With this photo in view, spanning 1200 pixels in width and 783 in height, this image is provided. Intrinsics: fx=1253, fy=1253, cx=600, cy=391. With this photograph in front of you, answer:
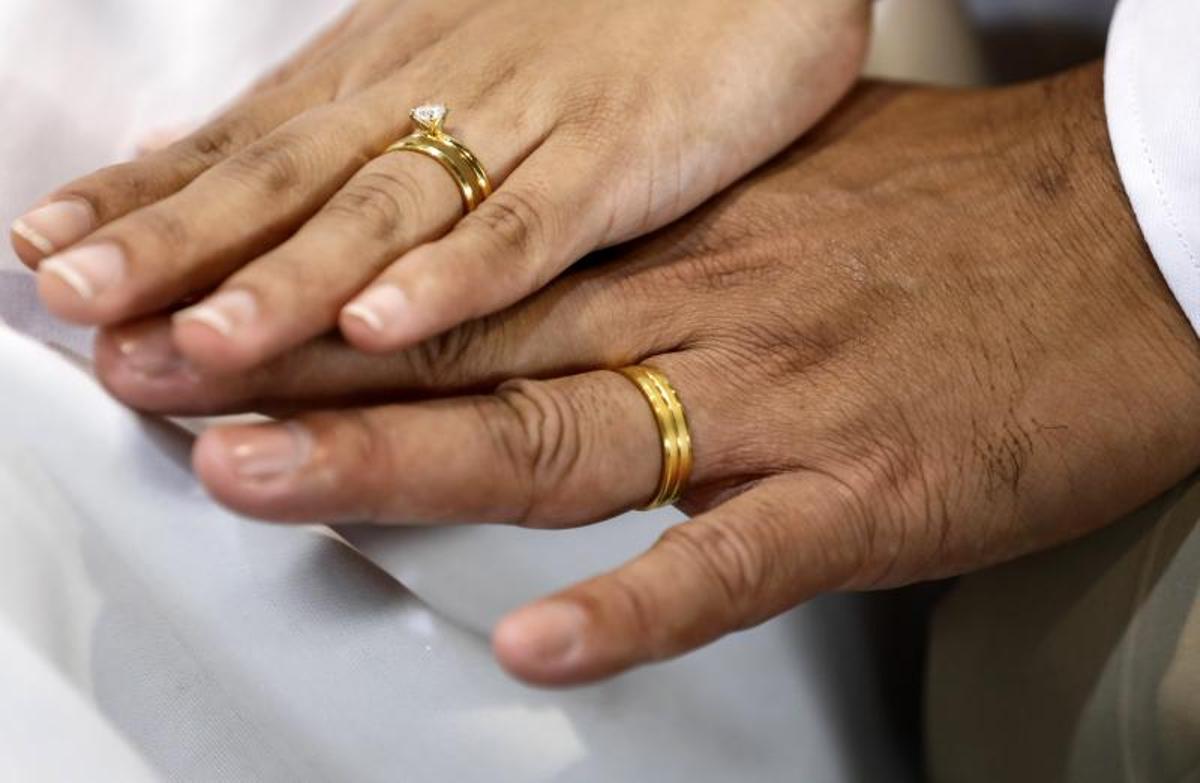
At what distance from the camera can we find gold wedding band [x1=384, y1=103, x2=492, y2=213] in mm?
588

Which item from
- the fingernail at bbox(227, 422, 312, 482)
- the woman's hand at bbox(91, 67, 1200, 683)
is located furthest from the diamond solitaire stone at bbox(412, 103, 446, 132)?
the fingernail at bbox(227, 422, 312, 482)

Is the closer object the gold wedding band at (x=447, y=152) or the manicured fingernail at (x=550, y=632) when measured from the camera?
the manicured fingernail at (x=550, y=632)

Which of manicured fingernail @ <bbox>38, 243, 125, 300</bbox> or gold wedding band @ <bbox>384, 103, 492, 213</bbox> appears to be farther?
gold wedding band @ <bbox>384, 103, 492, 213</bbox>

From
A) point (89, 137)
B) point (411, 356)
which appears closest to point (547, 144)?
point (411, 356)

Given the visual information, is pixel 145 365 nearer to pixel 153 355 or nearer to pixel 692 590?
pixel 153 355

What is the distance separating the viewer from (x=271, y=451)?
451mm

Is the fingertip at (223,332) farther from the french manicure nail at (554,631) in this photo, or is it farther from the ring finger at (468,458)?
the french manicure nail at (554,631)

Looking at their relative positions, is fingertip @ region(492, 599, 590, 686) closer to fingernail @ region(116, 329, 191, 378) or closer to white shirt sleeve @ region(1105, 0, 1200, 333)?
fingernail @ region(116, 329, 191, 378)

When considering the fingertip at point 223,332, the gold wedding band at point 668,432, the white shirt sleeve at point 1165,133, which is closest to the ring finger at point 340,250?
the fingertip at point 223,332

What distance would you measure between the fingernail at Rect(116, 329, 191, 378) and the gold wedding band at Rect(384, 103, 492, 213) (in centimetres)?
15

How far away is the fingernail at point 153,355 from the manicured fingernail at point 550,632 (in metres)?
0.17

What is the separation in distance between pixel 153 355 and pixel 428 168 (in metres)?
0.16

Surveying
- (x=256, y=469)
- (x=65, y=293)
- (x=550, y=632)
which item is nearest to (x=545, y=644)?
(x=550, y=632)

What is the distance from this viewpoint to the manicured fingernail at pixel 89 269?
0.47 meters
